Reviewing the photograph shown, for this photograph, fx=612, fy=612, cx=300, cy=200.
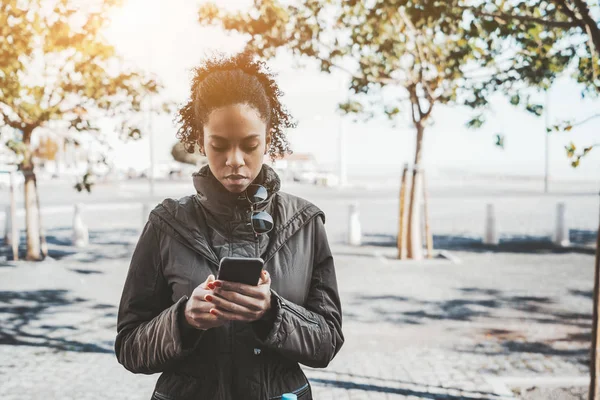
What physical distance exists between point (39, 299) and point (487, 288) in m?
7.10

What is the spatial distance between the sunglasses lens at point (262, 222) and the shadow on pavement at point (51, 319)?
5.46 metres

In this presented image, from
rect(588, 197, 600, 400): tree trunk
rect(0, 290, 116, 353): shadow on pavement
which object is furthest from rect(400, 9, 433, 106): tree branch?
rect(588, 197, 600, 400): tree trunk

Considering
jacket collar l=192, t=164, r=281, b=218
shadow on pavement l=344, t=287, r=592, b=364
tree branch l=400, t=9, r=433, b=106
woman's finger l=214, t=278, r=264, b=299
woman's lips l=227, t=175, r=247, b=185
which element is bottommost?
shadow on pavement l=344, t=287, r=592, b=364

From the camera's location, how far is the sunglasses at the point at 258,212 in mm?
1768

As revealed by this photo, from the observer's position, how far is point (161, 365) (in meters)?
1.76

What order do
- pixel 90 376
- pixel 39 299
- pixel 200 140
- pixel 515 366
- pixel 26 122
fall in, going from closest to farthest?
pixel 200 140
pixel 90 376
pixel 515 366
pixel 39 299
pixel 26 122

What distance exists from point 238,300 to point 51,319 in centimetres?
733

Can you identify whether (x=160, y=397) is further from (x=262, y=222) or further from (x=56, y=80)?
(x=56, y=80)

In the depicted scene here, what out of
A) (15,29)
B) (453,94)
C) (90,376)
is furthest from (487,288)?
(15,29)

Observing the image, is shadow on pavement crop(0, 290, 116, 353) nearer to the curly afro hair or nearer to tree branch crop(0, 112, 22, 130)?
tree branch crop(0, 112, 22, 130)

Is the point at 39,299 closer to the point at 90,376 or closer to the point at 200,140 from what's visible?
the point at 90,376

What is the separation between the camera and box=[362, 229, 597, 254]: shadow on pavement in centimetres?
1495

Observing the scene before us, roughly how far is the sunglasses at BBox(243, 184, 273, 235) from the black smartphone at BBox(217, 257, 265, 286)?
27 cm

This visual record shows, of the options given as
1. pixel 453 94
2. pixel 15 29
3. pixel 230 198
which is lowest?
pixel 230 198
